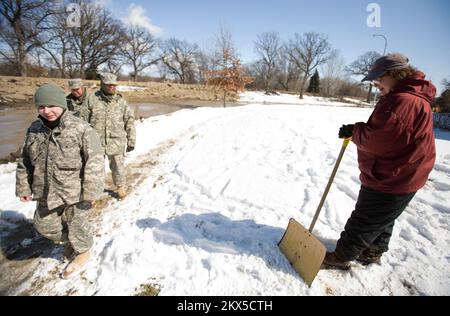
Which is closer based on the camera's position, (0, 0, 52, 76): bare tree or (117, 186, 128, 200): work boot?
(117, 186, 128, 200): work boot

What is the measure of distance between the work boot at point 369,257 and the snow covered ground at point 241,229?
68mm

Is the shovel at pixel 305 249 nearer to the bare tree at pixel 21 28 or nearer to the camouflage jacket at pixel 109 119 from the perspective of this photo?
the camouflage jacket at pixel 109 119

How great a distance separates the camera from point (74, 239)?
268cm

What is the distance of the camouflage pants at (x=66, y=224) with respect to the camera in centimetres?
257

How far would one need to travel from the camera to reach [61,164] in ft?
7.84

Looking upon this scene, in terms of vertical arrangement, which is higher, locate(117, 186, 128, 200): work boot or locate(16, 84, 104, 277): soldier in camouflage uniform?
locate(16, 84, 104, 277): soldier in camouflage uniform

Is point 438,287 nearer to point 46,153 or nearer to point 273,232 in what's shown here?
point 273,232

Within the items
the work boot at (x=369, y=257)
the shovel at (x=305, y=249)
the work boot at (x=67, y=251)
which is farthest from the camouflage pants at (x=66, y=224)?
the work boot at (x=369, y=257)

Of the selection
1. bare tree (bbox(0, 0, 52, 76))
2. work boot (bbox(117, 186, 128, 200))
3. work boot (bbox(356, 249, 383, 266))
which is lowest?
work boot (bbox(117, 186, 128, 200))

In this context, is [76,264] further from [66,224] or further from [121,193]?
[121,193]

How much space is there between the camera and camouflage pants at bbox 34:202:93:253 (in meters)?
2.57

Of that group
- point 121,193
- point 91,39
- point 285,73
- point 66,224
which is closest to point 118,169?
point 121,193

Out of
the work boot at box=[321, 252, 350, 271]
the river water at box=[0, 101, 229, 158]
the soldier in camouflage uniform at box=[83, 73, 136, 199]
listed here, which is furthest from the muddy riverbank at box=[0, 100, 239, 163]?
the work boot at box=[321, 252, 350, 271]

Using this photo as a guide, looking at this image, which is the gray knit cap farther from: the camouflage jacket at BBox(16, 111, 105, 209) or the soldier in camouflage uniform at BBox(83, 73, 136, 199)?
the soldier in camouflage uniform at BBox(83, 73, 136, 199)
